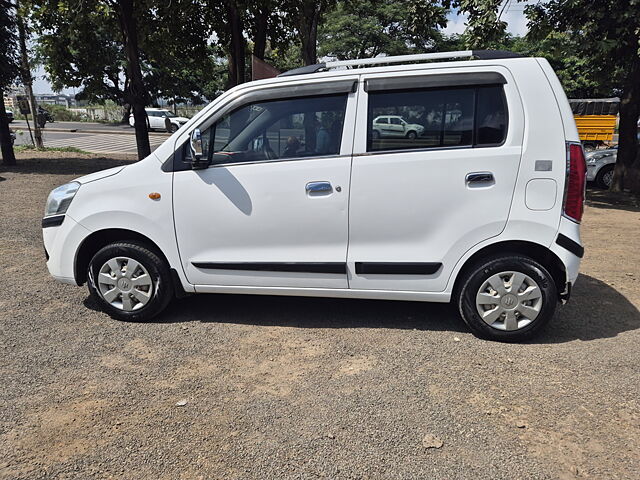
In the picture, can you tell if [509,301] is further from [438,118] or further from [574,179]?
[438,118]

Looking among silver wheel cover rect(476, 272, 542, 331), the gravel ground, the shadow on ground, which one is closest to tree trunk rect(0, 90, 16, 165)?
the gravel ground

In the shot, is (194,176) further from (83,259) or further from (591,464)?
(591,464)

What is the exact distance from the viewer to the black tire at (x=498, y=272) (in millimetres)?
3646

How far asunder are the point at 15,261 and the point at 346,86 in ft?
15.0

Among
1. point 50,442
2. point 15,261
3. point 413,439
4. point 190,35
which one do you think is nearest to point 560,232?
point 413,439

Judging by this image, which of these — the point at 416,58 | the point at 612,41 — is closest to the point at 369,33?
the point at 612,41

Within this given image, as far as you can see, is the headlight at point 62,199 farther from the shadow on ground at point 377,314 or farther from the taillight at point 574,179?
the taillight at point 574,179

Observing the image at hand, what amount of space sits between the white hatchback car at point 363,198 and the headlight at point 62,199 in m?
0.02

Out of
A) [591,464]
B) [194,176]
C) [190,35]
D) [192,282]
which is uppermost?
[190,35]

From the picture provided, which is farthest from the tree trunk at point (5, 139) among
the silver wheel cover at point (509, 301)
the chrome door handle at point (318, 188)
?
the silver wheel cover at point (509, 301)

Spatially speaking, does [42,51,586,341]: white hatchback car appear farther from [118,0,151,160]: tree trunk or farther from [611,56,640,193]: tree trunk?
[118,0,151,160]: tree trunk

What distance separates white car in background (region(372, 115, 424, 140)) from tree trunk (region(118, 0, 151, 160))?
Answer: 1046 cm

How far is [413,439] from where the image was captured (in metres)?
2.70

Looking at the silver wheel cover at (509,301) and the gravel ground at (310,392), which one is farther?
the silver wheel cover at (509,301)
